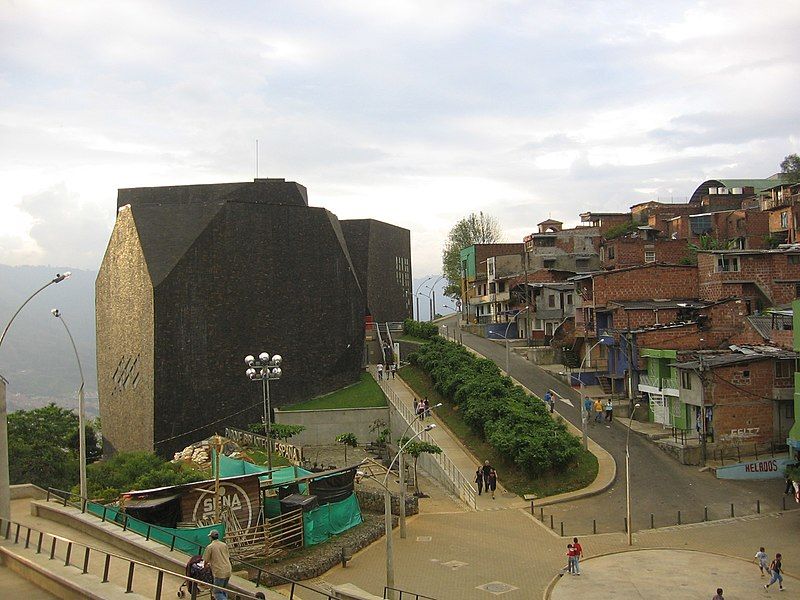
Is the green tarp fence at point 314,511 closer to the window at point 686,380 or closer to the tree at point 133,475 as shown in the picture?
the tree at point 133,475

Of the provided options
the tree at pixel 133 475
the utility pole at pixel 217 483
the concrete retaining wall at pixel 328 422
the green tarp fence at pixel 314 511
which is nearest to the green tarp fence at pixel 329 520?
the green tarp fence at pixel 314 511

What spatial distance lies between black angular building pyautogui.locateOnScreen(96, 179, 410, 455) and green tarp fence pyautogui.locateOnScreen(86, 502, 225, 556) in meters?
20.9

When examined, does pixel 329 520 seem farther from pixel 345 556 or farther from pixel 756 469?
pixel 756 469

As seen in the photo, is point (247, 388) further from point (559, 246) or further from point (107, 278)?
point (559, 246)

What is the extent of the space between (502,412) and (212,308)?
55.5ft

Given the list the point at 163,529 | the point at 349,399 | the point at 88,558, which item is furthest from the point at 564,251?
the point at 88,558

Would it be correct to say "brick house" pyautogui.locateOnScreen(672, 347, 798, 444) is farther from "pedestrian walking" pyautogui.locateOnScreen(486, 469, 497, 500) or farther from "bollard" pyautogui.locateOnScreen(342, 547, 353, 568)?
"bollard" pyautogui.locateOnScreen(342, 547, 353, 568)

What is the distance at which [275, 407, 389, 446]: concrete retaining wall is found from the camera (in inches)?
1746

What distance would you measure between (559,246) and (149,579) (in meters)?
60.1

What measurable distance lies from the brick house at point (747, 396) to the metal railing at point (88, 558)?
1077 inches

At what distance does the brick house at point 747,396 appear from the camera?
35125mm

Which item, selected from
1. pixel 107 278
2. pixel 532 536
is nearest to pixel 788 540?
pixel 532 536

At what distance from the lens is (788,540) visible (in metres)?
26.0

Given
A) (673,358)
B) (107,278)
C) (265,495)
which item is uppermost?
(107,278)
